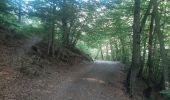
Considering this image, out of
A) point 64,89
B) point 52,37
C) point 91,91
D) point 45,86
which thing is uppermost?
point 52,37

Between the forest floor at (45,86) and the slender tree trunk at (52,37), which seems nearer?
the forest floor at (45,86)

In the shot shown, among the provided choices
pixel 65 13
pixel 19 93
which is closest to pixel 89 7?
pixel 65 13

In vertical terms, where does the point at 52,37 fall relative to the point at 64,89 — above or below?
above

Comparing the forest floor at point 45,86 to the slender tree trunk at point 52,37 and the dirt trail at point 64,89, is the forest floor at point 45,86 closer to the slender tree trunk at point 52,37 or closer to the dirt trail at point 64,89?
the dirt trail at point 64,89

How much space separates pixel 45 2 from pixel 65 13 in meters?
1.72

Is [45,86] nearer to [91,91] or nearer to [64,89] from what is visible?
[64,89]

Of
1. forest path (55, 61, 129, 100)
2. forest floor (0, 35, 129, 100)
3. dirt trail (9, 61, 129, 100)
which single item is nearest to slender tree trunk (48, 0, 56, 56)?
forest floor (0, 35, 129, 100)

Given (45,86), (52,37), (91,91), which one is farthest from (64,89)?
(52,37)

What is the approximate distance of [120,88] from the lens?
19078 mm

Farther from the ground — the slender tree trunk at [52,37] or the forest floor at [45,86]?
the slender tree trunk at [52,37]

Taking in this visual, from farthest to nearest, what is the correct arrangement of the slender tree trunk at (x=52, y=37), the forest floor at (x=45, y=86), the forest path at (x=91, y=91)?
the slender tree trunk at (x=52, y=37)
the forest path at (x=91, y=91)
the forest floor at (x=45, y=86)

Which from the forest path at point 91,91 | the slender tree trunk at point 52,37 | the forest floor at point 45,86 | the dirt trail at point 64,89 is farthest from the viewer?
the slender tree trunk at point 52,37

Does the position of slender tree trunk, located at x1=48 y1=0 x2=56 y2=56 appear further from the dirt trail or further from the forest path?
the forest path

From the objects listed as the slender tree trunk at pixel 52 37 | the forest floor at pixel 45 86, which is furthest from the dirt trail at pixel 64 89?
the slender tree trunk at pixel 52 37
